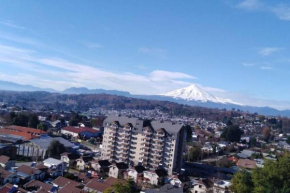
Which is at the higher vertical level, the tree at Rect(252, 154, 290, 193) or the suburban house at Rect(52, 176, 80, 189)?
the tree at Rect(252, 154, 290, 193)

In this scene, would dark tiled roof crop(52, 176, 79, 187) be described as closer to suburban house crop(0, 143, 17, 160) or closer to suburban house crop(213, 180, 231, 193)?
suburban house crop(213, 180, 231, 193)

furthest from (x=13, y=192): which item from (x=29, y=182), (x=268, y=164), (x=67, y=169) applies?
(x=268, y=164)

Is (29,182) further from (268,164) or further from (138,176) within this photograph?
(268,164)

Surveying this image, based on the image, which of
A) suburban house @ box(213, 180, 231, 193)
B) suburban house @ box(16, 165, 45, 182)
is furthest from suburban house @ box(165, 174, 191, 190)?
suburban house @ box(16, 165, 45, 182)

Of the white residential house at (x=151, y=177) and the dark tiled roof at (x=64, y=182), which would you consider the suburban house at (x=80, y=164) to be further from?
the dark tiled roof at (x=64, y=182)

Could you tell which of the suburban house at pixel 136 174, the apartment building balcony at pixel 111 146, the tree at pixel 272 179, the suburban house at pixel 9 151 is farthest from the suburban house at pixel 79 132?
the tree at pixel 272 179
